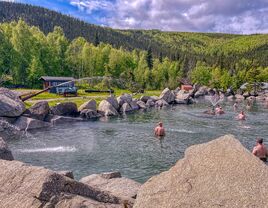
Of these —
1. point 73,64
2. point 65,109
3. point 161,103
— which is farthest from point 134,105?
point 73,64

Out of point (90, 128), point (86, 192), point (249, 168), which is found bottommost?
point (90, 128)

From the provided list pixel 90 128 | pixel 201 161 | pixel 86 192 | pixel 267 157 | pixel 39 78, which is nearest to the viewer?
pixel 201 161

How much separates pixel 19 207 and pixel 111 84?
371 feet

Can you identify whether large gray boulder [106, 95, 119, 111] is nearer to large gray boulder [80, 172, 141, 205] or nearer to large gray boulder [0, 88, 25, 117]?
large gray boulder [0, 88, 25, 117]

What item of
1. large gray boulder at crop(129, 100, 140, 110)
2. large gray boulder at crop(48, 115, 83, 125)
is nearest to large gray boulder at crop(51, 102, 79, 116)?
large gray boulder at crop(48, 115, 83, 125)

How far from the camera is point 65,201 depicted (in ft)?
32.9

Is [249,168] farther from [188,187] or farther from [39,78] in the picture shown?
[39,78]

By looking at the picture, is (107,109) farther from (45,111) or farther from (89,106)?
(45,111)

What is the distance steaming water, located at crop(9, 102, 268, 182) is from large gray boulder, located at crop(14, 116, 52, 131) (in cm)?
204

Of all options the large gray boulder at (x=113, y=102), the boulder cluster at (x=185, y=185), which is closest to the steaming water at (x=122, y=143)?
the large gray boulder at (x=113, y=102)

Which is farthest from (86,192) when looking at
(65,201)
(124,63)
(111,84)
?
(124,63)

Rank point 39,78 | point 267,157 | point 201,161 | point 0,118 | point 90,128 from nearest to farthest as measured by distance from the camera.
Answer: point 201,161, point 267,157, point 0,118, point 90,128, point 39,78

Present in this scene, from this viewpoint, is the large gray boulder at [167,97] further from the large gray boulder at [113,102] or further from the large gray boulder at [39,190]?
the large gray boulder at [39,190]

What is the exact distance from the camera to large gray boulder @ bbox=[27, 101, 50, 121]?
1919 inches
